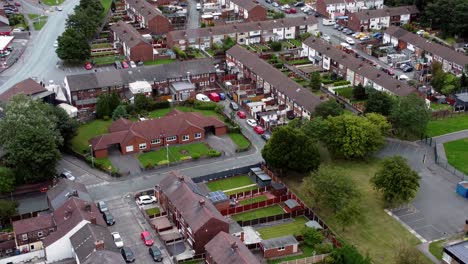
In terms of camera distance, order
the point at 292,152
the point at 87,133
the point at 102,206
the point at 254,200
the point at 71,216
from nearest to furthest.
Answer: the point at 71,216, the point at 102,206, the point at 254,200, the point at 292,152, the point at 87,133

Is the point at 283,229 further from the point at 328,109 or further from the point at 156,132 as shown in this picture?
the point at 156,132

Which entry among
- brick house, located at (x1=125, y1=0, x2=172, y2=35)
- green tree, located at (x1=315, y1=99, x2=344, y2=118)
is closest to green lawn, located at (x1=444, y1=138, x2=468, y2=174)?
green tree, located at (x1=315, y1=99, x2=344, y2=118)

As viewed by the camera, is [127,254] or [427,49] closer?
[127,254]

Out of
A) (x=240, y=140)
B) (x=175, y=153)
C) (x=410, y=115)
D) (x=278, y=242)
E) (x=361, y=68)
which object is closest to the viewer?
(x=278, y=242)

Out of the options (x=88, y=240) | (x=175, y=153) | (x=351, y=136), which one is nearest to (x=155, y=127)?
(x=175, y=153)

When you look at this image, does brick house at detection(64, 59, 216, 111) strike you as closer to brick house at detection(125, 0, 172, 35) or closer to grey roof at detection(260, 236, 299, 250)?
brick house at detection(125, 0, 172, 35)

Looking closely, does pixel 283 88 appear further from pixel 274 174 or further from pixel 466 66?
pixel 466 66

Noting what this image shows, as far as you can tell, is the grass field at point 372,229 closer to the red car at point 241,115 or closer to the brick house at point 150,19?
the red car at point 241,115

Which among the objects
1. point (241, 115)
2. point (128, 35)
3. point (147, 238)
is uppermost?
point (128, 35)
